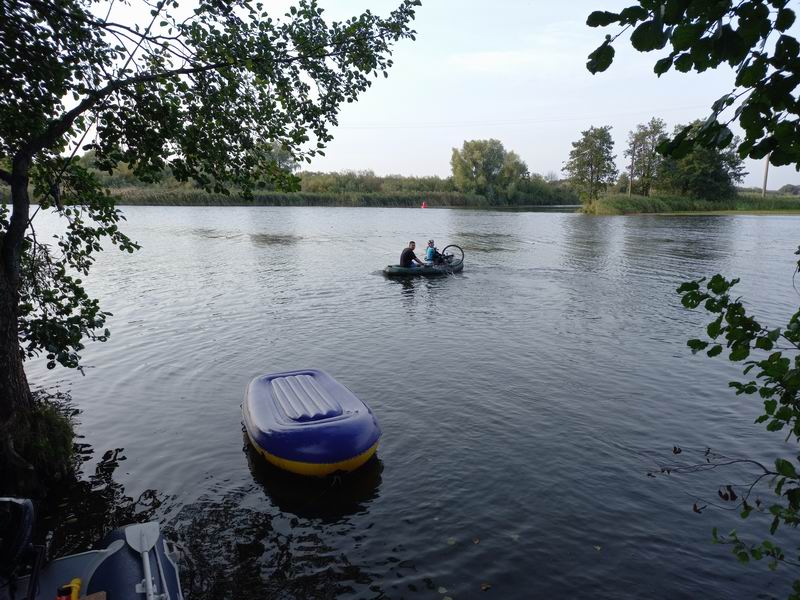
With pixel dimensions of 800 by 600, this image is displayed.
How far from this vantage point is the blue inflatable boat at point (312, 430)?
754 centimetres

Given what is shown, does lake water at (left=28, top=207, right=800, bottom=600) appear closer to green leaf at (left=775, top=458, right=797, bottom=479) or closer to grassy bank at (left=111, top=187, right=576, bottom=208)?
green leaf at (left=775, top=458, right=797, bottom=479)

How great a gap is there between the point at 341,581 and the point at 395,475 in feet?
7.64

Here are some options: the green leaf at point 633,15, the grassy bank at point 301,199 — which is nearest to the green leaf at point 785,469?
the green leaf at point 633,15

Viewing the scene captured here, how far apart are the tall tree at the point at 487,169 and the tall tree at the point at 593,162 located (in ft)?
31.4

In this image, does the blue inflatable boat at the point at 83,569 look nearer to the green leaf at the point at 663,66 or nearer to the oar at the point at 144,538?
the oar at the point at 144,538

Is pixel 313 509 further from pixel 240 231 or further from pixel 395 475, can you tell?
pixel 240 231

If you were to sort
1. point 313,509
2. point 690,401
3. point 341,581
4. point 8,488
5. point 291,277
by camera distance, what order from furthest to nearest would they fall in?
point 291,277 → point 690,401 → point 313,509 → point 8,488 → point 341,581

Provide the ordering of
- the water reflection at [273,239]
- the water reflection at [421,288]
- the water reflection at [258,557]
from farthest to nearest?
the water reflection at [273,239]
the water reflection at [421,288]
the water reflection at [258,557]

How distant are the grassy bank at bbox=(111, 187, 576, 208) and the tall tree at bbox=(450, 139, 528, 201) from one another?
→ 4.53 m

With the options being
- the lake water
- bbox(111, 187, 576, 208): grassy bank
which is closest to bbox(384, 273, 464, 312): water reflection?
the lake water

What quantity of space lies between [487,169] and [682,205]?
1297 inches

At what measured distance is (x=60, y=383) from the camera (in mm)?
11945

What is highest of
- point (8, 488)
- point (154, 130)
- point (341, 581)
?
point (154, 130)

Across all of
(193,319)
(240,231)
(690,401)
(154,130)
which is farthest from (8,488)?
(240,231)
